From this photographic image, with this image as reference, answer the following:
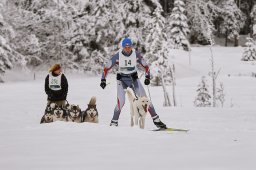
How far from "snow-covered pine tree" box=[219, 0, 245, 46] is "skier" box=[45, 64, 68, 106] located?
45640 millimetres

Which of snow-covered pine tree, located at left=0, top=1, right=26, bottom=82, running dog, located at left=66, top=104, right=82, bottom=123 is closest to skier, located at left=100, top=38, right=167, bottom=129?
running dog, located at left=66, top=104, right=82, bottom=123

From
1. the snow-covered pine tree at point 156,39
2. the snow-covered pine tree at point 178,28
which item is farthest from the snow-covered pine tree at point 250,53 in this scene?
the snow-covered pine tree at point 156,39

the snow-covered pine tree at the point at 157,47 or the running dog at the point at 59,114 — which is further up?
the snow-covered pine tree at the point at 157,47

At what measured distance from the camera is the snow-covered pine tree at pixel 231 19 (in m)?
54.2

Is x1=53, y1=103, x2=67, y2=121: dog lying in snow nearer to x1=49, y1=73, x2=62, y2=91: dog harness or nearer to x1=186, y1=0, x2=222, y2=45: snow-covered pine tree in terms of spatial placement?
x1=49, y1=73, x2=62, y2=91: dog harness

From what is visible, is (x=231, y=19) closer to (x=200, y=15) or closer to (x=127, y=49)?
(x=200, y=15)

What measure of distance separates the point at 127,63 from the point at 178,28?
120 ft

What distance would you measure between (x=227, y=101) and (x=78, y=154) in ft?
64.3

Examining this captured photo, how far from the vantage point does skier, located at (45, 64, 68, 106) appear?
33.5 feet

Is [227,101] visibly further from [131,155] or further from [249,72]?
[131,155]

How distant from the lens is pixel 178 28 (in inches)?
1793

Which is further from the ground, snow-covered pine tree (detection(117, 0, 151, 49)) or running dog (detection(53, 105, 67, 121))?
snow-covered pine tree (detection(117, 0, 151, 49))

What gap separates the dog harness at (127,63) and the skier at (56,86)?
1473 mm

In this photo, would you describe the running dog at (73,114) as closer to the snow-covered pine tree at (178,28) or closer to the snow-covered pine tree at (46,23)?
the snow-covered pine tree at (46,23)
